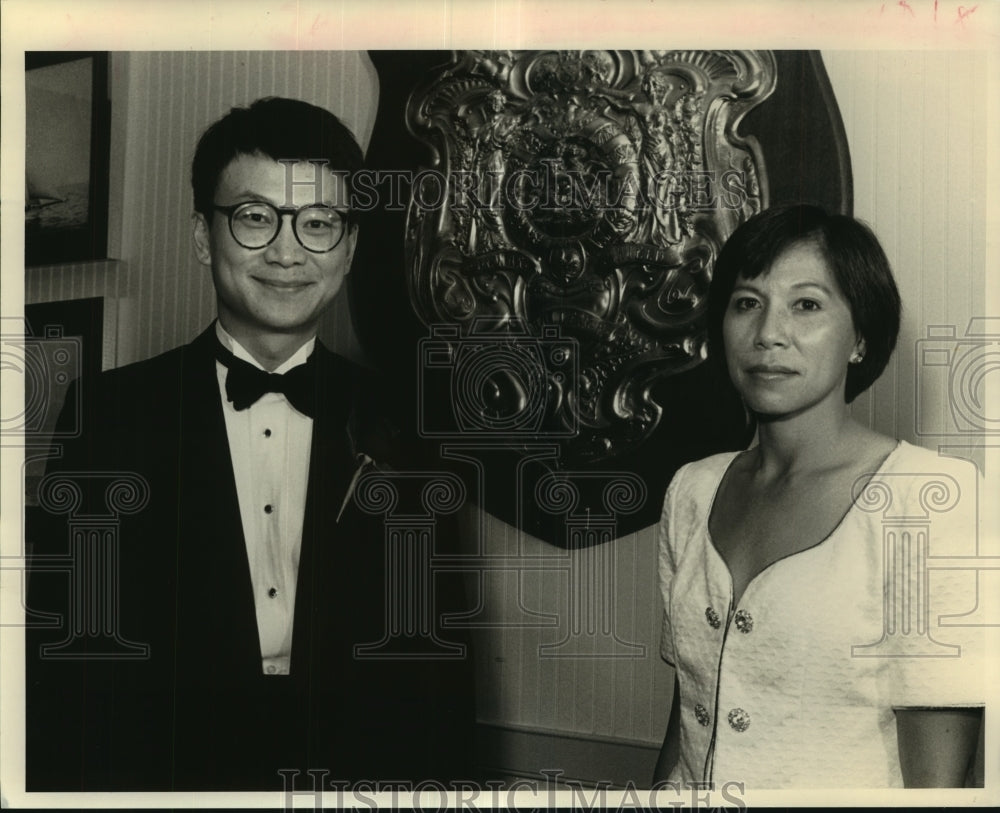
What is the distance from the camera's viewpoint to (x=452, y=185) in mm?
2688

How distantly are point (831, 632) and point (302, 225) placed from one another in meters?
1.56

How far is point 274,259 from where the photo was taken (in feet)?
8.78

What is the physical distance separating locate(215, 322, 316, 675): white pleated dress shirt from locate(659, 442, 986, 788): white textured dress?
88 centimetres

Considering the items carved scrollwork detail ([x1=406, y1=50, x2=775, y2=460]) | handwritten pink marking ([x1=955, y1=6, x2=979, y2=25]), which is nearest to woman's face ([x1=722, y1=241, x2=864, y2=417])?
carved scrollwork detail ([x1=406, y1=50, x2=775, y2=460])

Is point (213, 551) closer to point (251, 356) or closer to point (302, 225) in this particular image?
point (251, 356)

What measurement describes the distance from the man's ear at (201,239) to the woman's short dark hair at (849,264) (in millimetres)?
1230

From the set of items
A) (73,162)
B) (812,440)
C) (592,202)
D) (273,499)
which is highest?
(73,162)

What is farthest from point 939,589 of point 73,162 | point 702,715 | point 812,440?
point 73,162

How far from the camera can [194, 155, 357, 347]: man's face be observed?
2670mm

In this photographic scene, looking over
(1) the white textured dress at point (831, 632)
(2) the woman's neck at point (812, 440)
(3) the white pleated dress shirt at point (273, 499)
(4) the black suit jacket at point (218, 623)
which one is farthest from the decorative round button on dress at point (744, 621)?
(3) the white pleated dress shirt at point (273, 499)

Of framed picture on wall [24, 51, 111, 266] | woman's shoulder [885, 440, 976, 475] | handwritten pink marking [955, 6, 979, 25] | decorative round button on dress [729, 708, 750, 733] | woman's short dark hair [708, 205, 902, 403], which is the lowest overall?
decorative round button on dress [729, 708, 750, 733]

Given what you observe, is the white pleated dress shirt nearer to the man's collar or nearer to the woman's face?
Result: the man's collar

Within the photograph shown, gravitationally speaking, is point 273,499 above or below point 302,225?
below

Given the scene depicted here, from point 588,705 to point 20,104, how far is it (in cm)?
201
